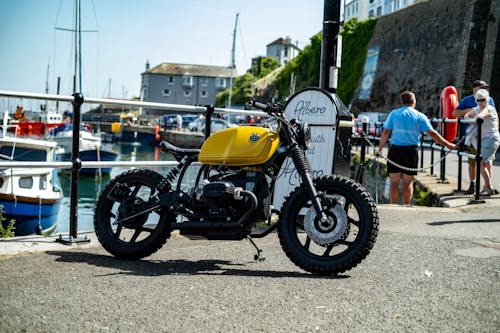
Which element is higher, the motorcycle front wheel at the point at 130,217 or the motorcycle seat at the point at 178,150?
the motorcycle seat at the point at 178,150

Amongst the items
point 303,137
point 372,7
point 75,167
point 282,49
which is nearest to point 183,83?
point 282,49

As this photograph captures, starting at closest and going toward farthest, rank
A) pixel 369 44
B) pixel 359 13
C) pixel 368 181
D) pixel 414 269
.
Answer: pixel 414 269 → pixel 368 181 → pixel 369 44 → pixel 359 13

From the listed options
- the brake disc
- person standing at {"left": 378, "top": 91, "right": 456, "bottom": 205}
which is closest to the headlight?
the brake disc

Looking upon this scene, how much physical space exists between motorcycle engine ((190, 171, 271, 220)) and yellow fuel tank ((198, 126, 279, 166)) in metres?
0.12

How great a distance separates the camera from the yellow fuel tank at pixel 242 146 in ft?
15.9

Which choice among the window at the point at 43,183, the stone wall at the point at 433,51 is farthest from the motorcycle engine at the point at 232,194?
the stone wall at the point at 433,51

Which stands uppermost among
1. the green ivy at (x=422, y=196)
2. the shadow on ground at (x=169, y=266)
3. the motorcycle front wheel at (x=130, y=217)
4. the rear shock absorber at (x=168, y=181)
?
the rear shock absorber at (x=168, y=181)

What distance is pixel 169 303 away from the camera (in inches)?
145

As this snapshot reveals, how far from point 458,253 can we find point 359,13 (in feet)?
336

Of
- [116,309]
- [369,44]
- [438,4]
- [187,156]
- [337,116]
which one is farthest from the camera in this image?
[369,44]

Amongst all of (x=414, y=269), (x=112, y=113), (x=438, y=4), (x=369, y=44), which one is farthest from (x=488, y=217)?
(x=112, y=113)

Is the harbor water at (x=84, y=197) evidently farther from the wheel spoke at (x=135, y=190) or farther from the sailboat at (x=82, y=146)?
the wheel spoke at (x=135, y=190)

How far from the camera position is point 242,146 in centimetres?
486

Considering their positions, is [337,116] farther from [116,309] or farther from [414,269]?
[116,309]
